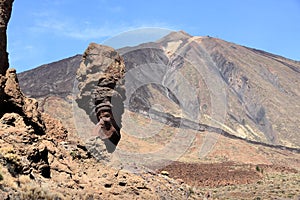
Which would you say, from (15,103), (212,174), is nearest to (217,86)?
(212,174)

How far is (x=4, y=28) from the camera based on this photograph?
39.2ft

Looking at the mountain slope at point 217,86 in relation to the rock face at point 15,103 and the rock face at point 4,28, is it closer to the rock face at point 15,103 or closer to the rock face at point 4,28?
the rock face at point 15,103

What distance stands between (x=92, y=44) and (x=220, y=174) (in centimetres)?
2894

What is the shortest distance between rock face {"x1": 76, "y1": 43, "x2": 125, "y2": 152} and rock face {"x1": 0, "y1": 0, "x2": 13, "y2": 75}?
3.98m

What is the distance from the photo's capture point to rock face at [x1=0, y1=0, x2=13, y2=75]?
467 inches

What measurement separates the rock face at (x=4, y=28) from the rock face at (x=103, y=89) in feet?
13.0

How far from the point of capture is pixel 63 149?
13.4 meters

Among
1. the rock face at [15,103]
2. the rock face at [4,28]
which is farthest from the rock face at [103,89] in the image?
the rock face at [4,28]

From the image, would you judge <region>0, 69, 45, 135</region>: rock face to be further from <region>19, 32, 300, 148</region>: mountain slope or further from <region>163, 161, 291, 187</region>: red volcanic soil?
<region>19, 32, 300, 148</region>: mountain slope

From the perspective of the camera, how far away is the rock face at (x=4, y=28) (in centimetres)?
1187

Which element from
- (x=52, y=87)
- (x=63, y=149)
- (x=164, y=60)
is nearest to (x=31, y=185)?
(x=63, y=149)

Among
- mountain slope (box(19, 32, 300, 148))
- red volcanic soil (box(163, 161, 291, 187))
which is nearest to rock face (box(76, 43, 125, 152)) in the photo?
red volcanic soil (box(163, 161, 291, 187))

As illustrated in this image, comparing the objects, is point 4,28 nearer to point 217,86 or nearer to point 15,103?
point 15,103

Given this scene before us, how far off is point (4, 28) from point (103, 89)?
4.63m
